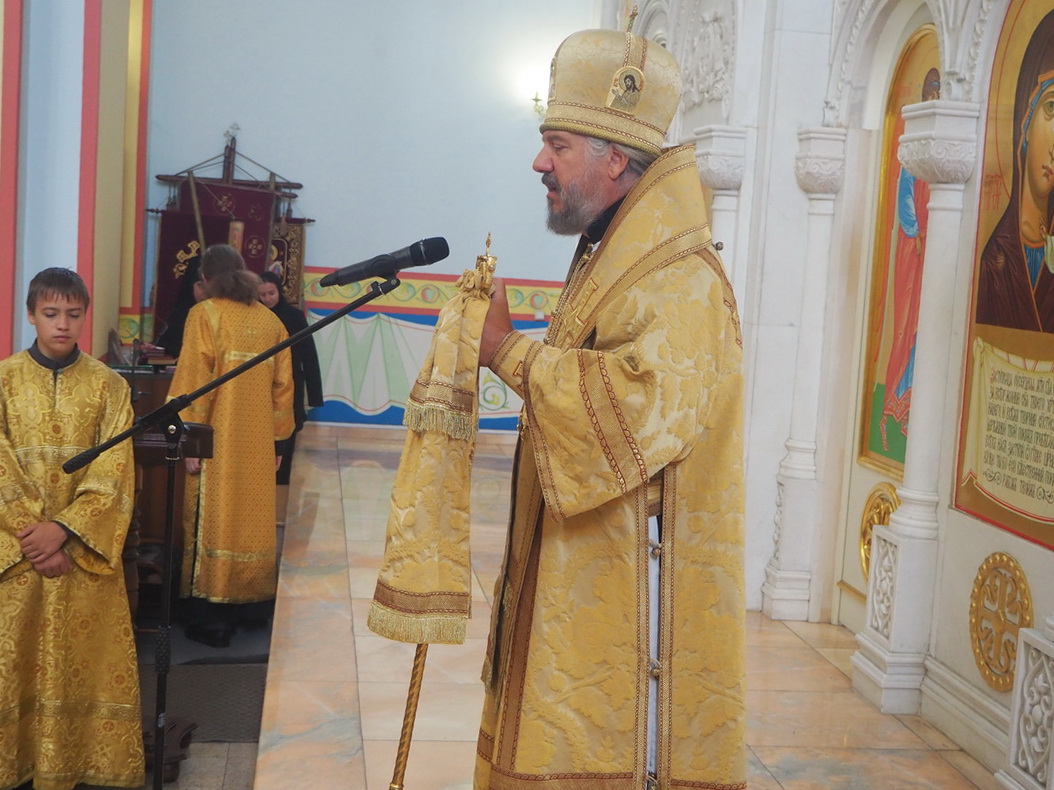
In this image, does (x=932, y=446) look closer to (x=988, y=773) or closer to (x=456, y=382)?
(x=988, y=773)

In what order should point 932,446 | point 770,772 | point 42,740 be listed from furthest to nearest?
point 932,446 < point 770,772 < point 42,740

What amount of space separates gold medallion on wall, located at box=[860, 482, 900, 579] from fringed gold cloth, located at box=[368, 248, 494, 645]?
3.30 m

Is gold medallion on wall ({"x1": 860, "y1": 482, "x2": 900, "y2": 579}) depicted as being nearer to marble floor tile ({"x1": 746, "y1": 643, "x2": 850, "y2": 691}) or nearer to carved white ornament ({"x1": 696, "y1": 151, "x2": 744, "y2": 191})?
marble floor tile ({"x1": 746, "y1": 643, "x2": 850, "y2": 691})

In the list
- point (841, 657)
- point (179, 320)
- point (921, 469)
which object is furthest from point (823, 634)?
point (179, 320)

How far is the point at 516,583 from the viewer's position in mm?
2422

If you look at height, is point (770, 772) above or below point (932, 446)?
below

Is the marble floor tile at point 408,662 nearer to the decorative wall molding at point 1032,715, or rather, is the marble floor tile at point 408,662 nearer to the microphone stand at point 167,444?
the microphone stand at point 167,444

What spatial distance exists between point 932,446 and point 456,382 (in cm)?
283

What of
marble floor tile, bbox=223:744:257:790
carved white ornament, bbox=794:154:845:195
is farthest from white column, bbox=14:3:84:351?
carved white ornament, bbox=794:154:845:195

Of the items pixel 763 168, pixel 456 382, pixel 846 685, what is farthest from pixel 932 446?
pixel 456 382

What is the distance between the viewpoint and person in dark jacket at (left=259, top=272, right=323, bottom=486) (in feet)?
24.7

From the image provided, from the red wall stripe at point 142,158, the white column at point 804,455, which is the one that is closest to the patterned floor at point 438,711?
the white column at point 804,455

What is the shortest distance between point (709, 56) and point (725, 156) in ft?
2.57

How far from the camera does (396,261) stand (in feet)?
8.06
